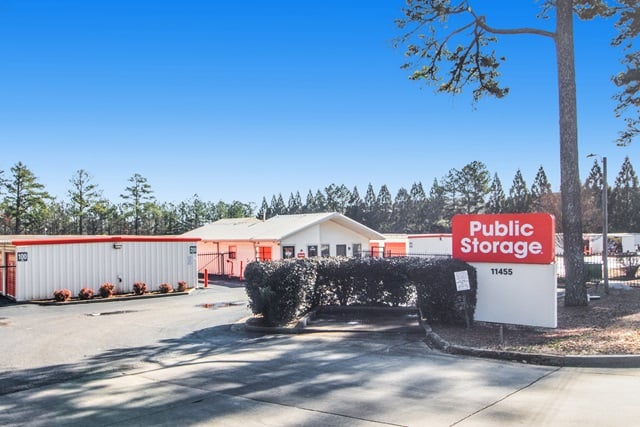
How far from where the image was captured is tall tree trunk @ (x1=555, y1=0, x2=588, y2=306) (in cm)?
1473

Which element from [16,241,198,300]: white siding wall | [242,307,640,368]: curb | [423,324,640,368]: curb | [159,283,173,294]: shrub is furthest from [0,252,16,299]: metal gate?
[423,324,640,368]: curb

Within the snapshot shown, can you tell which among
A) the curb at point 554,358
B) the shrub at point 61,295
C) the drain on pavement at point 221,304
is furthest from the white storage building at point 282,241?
the curb at point 554,358

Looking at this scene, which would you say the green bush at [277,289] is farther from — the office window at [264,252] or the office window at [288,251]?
the office window at [264,252]

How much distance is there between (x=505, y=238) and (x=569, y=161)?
4.61 metres

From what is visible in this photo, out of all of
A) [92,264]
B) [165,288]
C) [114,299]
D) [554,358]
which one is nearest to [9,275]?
[92,264]

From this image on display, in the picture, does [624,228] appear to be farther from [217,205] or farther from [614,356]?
[614,356]

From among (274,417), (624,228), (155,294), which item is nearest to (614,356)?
(274,417)

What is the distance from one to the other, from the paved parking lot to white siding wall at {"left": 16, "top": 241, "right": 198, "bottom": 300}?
940 centimetres

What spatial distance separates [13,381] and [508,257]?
9985 mm

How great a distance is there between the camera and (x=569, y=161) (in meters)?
15.1

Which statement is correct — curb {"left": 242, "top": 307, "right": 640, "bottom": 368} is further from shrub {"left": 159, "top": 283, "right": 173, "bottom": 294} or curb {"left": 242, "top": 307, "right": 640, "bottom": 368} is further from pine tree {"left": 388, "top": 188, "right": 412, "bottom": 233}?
pine tree {"left": 388, "top": 188, "right": 412, "bottom": 233}

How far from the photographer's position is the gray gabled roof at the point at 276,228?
30609 millimetres

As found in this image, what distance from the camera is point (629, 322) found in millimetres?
11773

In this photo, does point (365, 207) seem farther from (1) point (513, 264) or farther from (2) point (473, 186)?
(1) point (513, 264)
